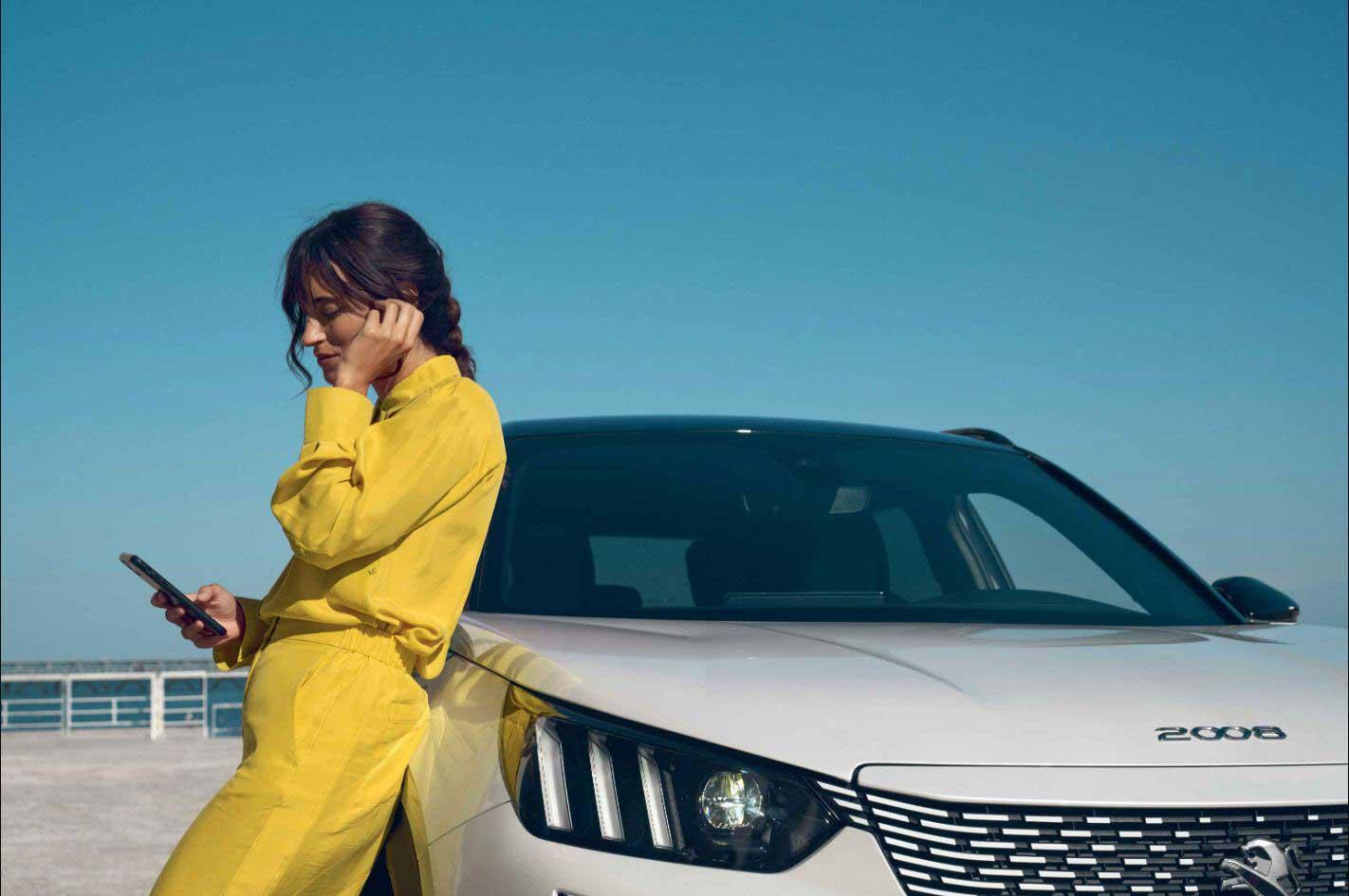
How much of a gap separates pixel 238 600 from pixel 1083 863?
1.45 metres

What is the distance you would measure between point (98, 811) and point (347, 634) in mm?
9368

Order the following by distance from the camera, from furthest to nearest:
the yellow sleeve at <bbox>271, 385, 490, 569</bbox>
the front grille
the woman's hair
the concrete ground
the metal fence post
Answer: the metal fence post
the concrete ground
the woman's hair
the yellow sleeve at <bbox>271, 385, 490, 569</bbox>
the front grille

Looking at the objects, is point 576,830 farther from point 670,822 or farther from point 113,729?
point 113,729

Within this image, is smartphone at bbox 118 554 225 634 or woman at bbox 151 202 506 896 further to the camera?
smartphone at bbox 118 554 225 634

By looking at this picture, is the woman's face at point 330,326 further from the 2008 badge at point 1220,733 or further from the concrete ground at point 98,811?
the concrete ground at point 98,811

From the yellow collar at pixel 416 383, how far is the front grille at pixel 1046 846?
0.91m

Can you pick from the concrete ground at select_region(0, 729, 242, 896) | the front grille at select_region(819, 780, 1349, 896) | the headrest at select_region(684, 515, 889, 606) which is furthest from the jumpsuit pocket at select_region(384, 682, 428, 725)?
the concrete ground at select_region(0, 729, 242, 896)

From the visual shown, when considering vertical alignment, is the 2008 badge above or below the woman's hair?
below

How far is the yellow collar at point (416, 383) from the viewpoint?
88.7 inches

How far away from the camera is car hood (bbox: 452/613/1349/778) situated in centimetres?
184

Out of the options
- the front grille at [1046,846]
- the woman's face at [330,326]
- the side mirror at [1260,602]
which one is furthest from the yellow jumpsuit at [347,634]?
the side mirror at [1260,602]

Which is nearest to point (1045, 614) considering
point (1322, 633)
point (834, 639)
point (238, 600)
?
point (1322, 633)

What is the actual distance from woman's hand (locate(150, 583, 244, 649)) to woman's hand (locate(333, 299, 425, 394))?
0.50m

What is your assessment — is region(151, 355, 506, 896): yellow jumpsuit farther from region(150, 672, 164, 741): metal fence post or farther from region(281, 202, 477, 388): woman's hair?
region(150, 672, 164, 741): metal fence post
